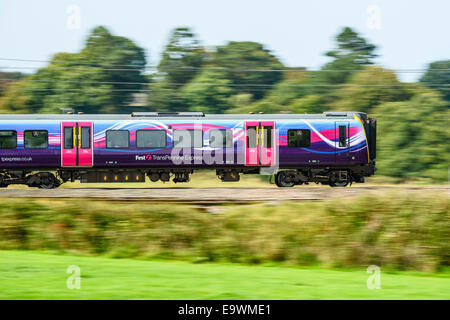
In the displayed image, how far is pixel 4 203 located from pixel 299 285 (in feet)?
28.2

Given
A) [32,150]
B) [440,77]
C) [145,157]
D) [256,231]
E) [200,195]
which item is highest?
[440,77]

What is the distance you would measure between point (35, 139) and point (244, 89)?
4040 centimetres

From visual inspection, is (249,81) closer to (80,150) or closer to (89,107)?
(89,107)

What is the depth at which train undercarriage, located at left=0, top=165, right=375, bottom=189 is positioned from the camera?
28.0m

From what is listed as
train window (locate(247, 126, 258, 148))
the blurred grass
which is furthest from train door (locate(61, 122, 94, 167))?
the blurred grass

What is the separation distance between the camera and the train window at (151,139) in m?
27.6

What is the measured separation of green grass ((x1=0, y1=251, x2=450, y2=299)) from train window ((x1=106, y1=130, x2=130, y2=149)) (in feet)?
54.5

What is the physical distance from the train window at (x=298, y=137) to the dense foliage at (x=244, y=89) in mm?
12092

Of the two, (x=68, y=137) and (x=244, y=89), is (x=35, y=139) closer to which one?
(x=68, y=137)

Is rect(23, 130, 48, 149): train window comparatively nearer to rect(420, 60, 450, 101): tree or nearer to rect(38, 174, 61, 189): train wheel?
rect(38, 174, 61, 189): train wheel

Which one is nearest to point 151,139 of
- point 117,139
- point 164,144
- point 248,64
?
point 164,144

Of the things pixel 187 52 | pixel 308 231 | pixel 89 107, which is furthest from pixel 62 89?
pixel 308 231

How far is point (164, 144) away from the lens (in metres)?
27.7

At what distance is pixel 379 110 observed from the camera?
44.2 meters
